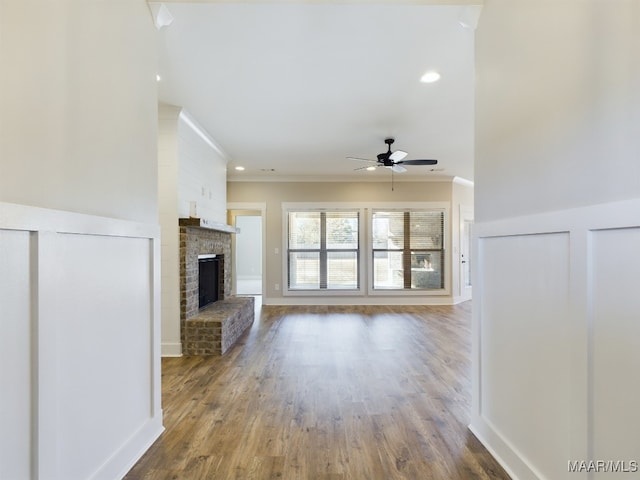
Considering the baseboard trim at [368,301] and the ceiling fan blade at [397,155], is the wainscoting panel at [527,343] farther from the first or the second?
the baseboard trim at [368,301]

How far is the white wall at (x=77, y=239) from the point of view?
3.56 ft

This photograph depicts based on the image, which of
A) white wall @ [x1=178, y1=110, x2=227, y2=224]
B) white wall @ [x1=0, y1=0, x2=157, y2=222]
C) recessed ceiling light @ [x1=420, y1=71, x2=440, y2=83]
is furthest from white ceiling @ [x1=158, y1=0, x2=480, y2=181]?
white wall @ [x1=0, y1=0, x2=157, y2=222]

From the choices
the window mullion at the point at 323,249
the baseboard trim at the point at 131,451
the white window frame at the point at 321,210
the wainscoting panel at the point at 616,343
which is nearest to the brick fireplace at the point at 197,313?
the baseboard trim at the point at 131,451

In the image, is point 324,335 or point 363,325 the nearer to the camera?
point 324,335

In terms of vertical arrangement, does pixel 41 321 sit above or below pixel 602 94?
below

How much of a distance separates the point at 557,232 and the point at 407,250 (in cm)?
581

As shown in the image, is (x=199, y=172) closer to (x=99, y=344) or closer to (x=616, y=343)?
(x=99, y=344)

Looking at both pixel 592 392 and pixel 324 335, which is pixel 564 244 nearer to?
pixel 592 392

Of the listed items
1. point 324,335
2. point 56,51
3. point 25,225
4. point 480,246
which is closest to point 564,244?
point 480,246

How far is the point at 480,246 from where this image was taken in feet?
6.66

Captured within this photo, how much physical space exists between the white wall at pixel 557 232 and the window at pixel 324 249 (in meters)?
5.04

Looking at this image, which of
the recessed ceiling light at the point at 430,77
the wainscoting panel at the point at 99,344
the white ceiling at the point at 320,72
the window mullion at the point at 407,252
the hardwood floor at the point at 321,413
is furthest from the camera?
the window mullion at the point at 407,252

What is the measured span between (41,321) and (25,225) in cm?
34

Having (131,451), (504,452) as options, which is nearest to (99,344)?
(131,451)
